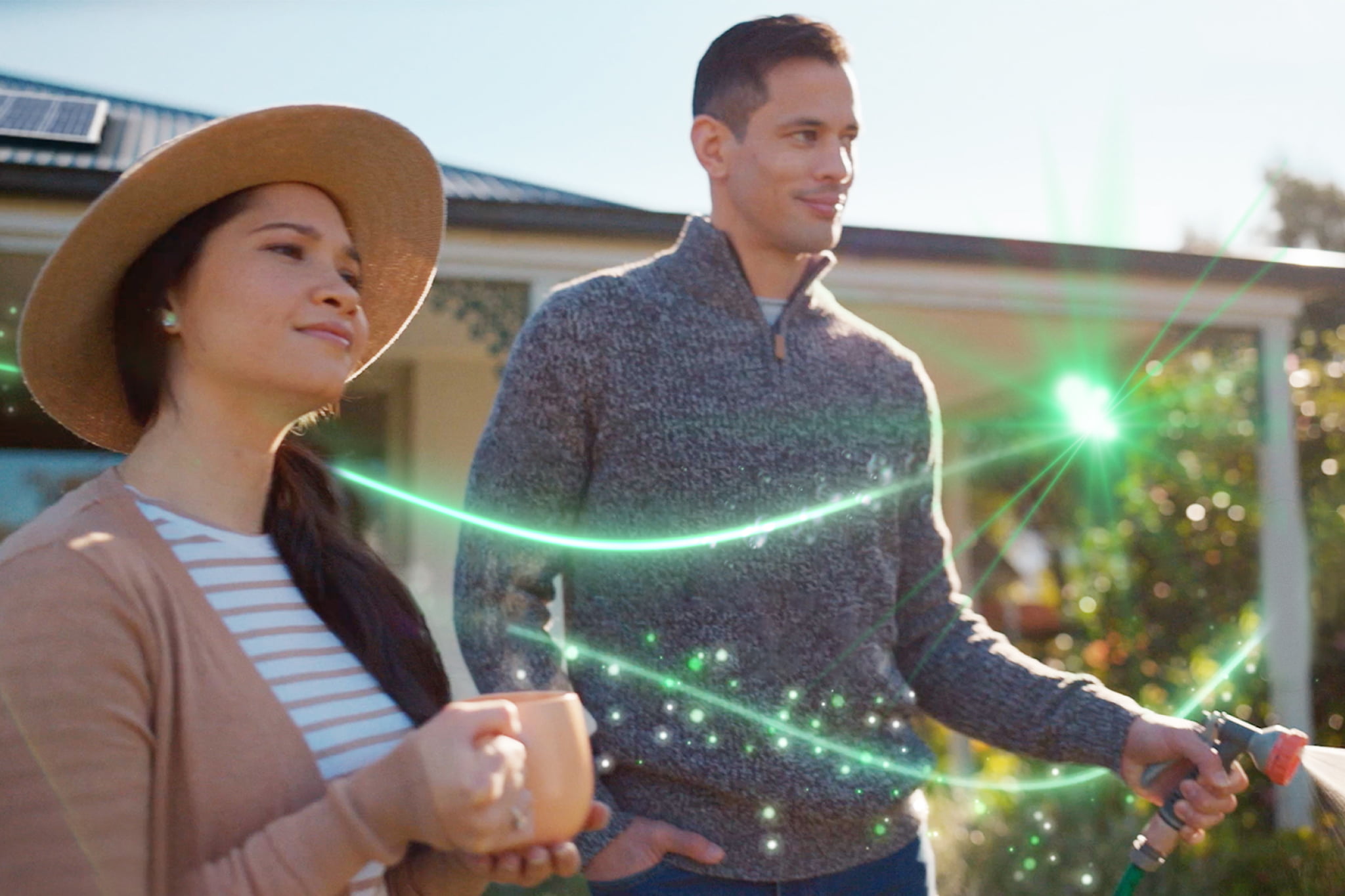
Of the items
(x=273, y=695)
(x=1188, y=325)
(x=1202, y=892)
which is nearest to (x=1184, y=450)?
(x=1188, y=325)

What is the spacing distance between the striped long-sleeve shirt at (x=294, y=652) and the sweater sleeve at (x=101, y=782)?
16 centimetres

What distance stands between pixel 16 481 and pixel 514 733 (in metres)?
7.07

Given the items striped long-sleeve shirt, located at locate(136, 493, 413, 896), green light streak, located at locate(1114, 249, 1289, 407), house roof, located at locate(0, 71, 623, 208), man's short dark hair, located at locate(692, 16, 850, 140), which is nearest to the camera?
striped long-sleeve shirt, located at locate(136, 493, 413, 896)

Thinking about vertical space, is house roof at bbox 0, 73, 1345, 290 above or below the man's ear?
above

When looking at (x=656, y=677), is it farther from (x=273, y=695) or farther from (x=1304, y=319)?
(x=1304, y=319)

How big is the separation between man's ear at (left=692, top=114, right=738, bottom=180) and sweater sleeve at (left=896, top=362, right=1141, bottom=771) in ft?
1.69

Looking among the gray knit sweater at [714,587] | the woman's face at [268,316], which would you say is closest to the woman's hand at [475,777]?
the woman's face at [268,316]

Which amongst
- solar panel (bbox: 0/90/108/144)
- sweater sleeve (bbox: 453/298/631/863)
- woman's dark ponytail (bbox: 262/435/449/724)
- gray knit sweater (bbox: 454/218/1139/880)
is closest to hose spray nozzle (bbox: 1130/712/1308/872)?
gray knit sweater (bbox: 454/218/1139/880)

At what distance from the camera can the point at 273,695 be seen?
1.27m

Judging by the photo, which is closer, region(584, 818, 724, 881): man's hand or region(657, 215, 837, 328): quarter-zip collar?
region(584, 818, 724, 881): man's hand

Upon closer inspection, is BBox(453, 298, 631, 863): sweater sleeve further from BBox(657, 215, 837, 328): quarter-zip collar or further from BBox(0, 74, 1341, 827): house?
BBox(0, 74, 1341, 827): house

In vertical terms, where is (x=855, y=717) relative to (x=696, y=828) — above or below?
above

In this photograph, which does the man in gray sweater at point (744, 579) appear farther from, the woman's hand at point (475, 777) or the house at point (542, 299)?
the house at point (542, 299)

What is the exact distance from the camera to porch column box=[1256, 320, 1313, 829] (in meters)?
7.07
